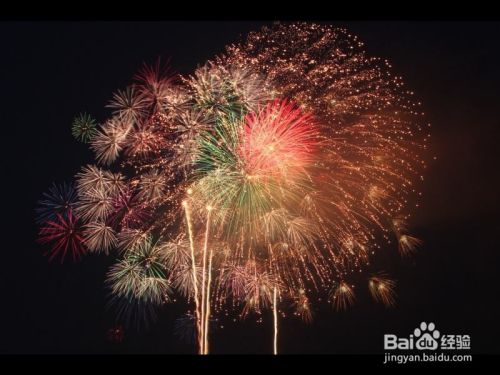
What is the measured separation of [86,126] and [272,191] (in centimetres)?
361

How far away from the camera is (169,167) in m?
10.9

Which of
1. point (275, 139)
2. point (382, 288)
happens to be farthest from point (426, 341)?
point (275, 139)

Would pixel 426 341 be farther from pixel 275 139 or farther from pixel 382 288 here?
pixel 275 139

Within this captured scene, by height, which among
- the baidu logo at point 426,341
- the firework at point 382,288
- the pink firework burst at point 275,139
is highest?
the pink firework burst at point 275,139

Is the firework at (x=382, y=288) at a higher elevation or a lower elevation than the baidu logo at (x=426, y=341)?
higher

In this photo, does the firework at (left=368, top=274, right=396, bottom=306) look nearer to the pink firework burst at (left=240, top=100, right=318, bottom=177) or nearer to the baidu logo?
the baidu logo

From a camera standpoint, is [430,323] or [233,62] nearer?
[233,62]

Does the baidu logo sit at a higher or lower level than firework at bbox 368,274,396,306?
lower

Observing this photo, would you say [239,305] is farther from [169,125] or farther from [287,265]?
[169,125]


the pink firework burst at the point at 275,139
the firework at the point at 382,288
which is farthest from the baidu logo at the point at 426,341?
the pink firework burst at the point at 275,139

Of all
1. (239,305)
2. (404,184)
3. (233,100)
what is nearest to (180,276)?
(239,305)

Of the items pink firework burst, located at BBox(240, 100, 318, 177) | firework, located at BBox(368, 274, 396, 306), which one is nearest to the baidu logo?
firework, located at BBox(368, 274, 396, 306)

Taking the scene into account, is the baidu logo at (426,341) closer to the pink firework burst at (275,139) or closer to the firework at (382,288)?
the firework at (382,288)

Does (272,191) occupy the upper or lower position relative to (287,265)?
upper
